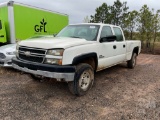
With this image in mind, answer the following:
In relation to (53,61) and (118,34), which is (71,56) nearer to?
(53,61)

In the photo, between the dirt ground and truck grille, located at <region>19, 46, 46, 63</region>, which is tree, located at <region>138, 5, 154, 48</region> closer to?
the dirt ground

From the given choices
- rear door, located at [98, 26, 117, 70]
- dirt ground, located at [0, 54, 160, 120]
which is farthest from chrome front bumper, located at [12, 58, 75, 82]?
rear door, located at [98, 26, 117, 70]

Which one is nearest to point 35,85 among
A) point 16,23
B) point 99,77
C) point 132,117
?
point 99,77

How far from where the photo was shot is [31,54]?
4266 mm

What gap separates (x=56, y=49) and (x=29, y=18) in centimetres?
667

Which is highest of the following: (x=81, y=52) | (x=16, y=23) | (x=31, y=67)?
(x=16, y=23)

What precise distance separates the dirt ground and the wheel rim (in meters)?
0.24

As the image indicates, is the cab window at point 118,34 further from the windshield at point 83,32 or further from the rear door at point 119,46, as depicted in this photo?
the windshield at point 83,32

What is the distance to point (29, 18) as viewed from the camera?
32.7 ft

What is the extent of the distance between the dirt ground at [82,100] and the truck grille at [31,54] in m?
0.91

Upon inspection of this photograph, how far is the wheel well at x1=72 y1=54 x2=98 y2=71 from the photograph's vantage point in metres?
4.21

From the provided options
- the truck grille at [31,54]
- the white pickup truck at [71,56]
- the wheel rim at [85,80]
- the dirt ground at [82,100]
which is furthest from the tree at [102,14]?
the truck grille at [31,54]

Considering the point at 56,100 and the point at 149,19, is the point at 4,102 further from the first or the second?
the point at 149,19

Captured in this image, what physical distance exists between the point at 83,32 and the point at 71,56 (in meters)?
1.55
